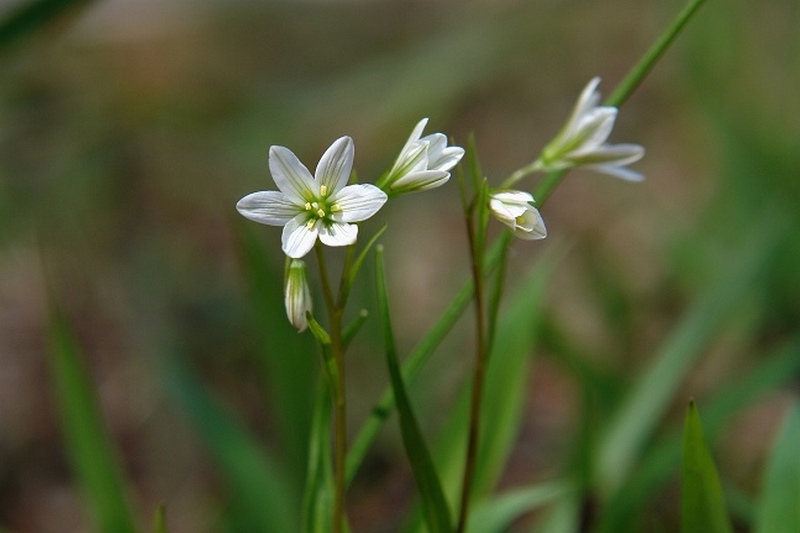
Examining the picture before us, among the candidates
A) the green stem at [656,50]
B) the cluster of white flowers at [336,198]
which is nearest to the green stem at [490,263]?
the green stem at [656,50]

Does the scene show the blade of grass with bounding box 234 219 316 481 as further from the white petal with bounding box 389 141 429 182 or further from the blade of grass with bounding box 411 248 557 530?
the white petal with bounding box 389 141 429 182

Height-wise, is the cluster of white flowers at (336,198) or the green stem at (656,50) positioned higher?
the green stem at (656,50)

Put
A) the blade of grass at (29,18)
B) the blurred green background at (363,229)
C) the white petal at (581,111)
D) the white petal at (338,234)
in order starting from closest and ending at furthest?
the white petal at (338,234) < the white petal at (581,111) < the blade of grass at (29,18) < the blurred green background at (363,229)

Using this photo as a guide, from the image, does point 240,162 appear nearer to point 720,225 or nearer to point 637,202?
point 637,202

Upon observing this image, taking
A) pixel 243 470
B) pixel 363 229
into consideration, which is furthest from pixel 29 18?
pixel 363 229

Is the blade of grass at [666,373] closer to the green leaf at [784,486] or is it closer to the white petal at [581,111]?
the green leaf at [784,486]

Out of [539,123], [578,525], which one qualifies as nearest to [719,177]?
[539,123]

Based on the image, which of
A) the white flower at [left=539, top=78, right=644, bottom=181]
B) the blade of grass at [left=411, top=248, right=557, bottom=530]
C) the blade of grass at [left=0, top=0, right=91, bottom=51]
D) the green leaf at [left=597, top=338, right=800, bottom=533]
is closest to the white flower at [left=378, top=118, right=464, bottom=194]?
the white flower at [left=539, top=78, right=644, bottom=181]

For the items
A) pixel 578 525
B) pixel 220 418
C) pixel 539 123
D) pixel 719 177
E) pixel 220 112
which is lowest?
pixel 220 112
